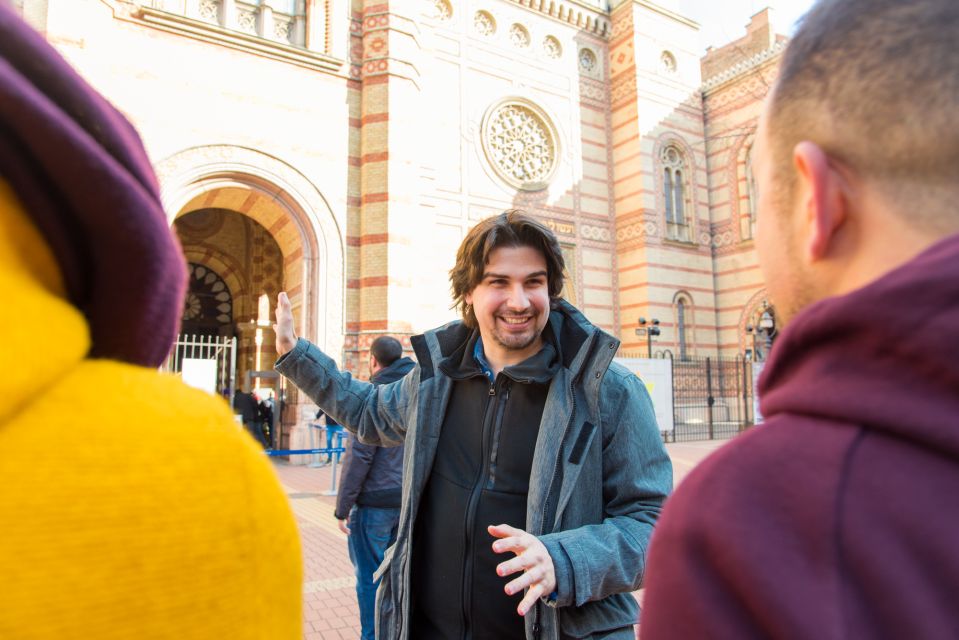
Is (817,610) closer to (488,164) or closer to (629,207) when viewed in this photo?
(488,164)

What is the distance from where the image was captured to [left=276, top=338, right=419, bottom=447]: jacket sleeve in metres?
2.23

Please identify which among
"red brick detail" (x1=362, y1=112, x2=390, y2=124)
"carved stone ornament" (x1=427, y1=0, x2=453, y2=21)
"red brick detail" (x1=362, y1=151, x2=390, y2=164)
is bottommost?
"red brick detail" (x1=362, y1=151, x2=390, y2=164)

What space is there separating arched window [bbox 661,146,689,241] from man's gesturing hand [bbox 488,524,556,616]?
17177 millimetres

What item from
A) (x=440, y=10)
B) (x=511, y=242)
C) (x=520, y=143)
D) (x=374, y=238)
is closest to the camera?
(x=511, y=242)

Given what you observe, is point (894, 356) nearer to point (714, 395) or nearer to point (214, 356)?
point (214, 356)

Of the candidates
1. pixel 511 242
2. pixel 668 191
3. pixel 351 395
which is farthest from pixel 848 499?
pixel 668 191

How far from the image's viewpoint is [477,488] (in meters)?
1.90

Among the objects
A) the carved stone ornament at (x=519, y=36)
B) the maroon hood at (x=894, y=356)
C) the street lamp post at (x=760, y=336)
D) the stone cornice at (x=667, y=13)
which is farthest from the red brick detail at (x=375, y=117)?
the maroon hood at (x=894, y=356)

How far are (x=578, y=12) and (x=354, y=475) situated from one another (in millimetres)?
17235

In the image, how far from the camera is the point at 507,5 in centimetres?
1603

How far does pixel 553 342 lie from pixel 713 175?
1827 centimetres

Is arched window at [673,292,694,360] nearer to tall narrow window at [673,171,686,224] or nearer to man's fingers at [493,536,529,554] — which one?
tall narrow window at [673,171,686,224]

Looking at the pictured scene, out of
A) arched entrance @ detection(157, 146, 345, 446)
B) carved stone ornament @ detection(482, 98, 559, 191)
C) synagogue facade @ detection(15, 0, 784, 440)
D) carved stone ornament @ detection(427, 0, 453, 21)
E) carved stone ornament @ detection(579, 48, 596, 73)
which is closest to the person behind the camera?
arched entrance @ detection(157, 146, 345, 446)

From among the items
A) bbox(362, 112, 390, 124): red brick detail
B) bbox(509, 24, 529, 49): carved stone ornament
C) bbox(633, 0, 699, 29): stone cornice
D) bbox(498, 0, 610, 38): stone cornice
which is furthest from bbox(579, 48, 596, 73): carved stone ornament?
bbox(362, 112, 390, 124): red brick detail
